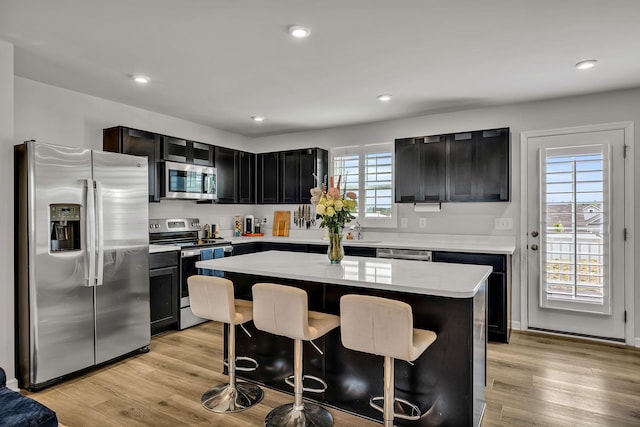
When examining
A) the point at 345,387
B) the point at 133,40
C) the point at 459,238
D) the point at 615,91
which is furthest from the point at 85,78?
the point at 615,91

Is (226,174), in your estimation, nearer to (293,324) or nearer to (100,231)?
(100,231)

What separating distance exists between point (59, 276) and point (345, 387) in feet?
7.49

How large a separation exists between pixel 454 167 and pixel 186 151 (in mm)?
3143

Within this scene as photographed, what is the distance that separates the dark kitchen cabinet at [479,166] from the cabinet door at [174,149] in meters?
3.11

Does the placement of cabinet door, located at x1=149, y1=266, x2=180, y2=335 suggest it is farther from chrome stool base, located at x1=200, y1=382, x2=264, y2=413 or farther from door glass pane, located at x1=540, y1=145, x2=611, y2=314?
door glass pane, located at x1=540, y1=145, x2=611, y2=314

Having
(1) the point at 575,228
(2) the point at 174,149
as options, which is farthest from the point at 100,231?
(1) the point at 575,228

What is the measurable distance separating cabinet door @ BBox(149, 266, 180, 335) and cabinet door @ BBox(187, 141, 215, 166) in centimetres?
137

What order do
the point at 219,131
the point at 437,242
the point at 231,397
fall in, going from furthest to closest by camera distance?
Answer: the point at 219,131, the point at 437,242, the point at 231,397

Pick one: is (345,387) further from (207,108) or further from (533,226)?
(207,108)

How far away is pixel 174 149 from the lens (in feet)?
14.4

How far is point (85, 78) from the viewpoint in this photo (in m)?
3.33

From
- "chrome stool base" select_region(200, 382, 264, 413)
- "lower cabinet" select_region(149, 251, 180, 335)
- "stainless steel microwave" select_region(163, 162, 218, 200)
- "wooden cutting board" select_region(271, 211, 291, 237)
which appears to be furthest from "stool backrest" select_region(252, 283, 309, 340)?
"wooden cutting board" select_region(271, 211, 291, 237)

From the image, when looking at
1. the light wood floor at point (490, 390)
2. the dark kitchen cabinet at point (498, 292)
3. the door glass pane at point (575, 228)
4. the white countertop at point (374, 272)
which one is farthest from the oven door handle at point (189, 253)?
the door glass pane at point (575, 228)

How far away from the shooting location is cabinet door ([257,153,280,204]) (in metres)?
5.53
